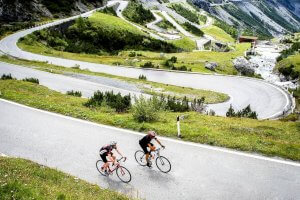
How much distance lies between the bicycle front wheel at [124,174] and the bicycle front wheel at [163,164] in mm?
1220

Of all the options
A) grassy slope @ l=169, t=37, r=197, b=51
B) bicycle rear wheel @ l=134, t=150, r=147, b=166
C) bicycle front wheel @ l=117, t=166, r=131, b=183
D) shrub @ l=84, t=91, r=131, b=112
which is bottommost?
bicycle front wheel @ l=117, t=166, r=131, b=183

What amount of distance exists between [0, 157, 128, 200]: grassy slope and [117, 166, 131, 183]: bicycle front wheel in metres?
1.31

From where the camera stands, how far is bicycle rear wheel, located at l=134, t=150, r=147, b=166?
1405 centimetres

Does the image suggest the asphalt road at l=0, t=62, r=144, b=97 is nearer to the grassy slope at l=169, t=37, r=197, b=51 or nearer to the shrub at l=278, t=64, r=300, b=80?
the shrub at l=278, t=64, r=300, b=80

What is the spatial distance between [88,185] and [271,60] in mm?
72078

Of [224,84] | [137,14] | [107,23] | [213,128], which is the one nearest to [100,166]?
[213,128]

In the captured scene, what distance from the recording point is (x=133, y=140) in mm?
16234

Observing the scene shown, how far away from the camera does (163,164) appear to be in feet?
44.4

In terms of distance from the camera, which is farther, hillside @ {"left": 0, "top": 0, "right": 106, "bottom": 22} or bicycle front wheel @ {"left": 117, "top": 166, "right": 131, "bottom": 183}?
hillside @ {"left": 0, "top": 0, "right": 106, "bottom": 22}

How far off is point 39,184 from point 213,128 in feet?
29.7

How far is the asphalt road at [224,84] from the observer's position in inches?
1314

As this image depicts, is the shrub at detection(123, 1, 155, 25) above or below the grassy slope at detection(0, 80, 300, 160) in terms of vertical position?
above

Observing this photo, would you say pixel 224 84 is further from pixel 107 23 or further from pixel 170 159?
pixel 107 23

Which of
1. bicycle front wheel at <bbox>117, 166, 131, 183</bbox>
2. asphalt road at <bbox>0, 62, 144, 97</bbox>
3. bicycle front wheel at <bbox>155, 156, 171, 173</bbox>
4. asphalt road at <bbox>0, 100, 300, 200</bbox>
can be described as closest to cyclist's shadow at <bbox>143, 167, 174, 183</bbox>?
asphalt road at <bbox>0, 100, 300, 200</bbox>
